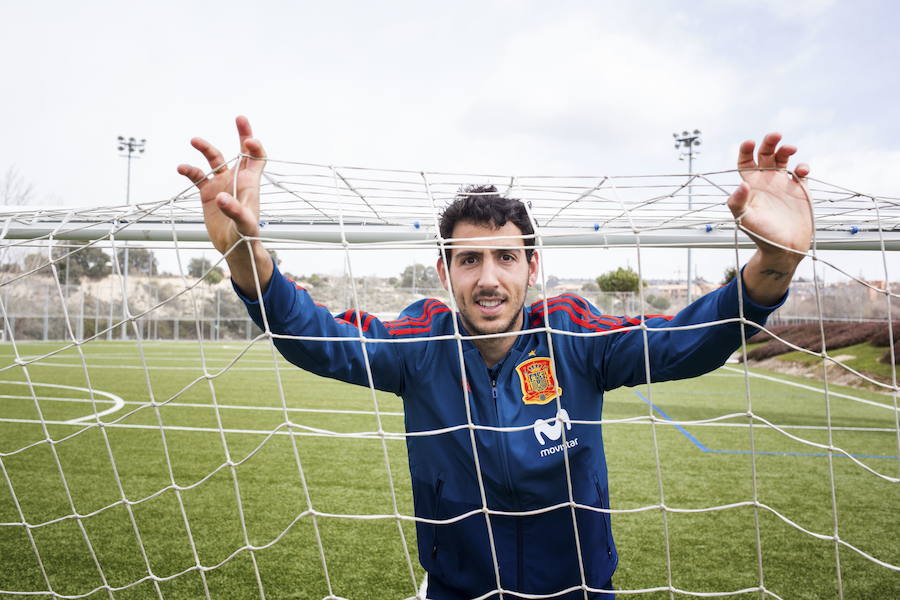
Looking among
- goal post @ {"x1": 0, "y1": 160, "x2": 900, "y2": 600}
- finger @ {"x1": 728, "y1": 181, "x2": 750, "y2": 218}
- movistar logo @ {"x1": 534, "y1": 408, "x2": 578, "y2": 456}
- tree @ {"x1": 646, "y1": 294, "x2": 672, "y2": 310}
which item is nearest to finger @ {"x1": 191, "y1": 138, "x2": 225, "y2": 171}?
goal post @ {"x1": 0, "y1": 160, "x2": 900, "y2": 600}

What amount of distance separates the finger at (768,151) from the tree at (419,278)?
20913 mm

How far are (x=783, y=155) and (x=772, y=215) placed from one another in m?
0.16

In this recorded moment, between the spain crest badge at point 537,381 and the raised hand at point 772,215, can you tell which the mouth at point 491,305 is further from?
the raised hand at point 772,215

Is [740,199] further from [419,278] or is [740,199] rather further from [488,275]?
[419,278]

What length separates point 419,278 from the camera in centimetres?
2347

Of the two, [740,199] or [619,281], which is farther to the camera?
[619,281]

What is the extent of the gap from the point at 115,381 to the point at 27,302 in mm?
16410

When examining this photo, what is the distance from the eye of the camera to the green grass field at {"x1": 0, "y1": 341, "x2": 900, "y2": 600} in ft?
9.66

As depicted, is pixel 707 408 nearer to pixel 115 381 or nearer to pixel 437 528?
pixel 437 528

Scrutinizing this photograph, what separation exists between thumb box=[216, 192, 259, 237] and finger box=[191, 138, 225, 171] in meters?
0.14

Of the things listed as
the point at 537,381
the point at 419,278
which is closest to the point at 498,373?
the point at 537,381

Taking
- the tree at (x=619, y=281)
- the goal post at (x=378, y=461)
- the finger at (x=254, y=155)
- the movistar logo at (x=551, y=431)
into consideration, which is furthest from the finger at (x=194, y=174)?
the tree at (x=619, y=281)

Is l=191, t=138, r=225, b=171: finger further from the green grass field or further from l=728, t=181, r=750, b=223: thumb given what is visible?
l=728, t=181, r=750, b=223: thumb

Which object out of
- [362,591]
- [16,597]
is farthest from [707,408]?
[16,597]
